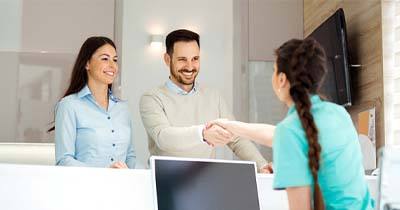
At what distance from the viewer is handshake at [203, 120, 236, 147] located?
247 cm

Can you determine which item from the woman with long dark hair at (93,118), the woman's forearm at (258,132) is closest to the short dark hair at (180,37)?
the woman with long dark hair at (93,118)

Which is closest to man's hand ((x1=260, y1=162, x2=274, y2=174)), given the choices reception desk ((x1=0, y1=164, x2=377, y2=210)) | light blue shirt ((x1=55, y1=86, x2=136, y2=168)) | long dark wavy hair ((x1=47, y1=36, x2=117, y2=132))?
reception desk ((x1=0, y1=164, x2=377, y2=210))

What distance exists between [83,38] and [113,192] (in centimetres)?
265

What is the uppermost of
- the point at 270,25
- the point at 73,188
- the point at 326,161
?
the point at 270,25

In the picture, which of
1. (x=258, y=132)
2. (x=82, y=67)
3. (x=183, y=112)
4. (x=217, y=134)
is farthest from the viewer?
(x=183, y=112)

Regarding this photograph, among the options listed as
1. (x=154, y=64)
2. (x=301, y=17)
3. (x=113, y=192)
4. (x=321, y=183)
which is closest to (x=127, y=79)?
(x=154, y=64)

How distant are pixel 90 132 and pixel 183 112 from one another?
2.00 ft

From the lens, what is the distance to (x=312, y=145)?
1.26 meters

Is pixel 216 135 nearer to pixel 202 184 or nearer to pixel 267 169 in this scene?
pixel 267 169

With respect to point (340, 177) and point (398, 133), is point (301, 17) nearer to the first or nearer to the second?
point (398, 133)

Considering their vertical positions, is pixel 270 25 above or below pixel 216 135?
above

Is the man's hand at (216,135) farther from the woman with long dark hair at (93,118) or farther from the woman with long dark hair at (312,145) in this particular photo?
the woman with long dark hair at (312,145)

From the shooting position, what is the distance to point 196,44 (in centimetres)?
314

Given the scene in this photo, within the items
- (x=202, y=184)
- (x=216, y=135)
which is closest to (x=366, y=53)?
(x=216, y=135)
